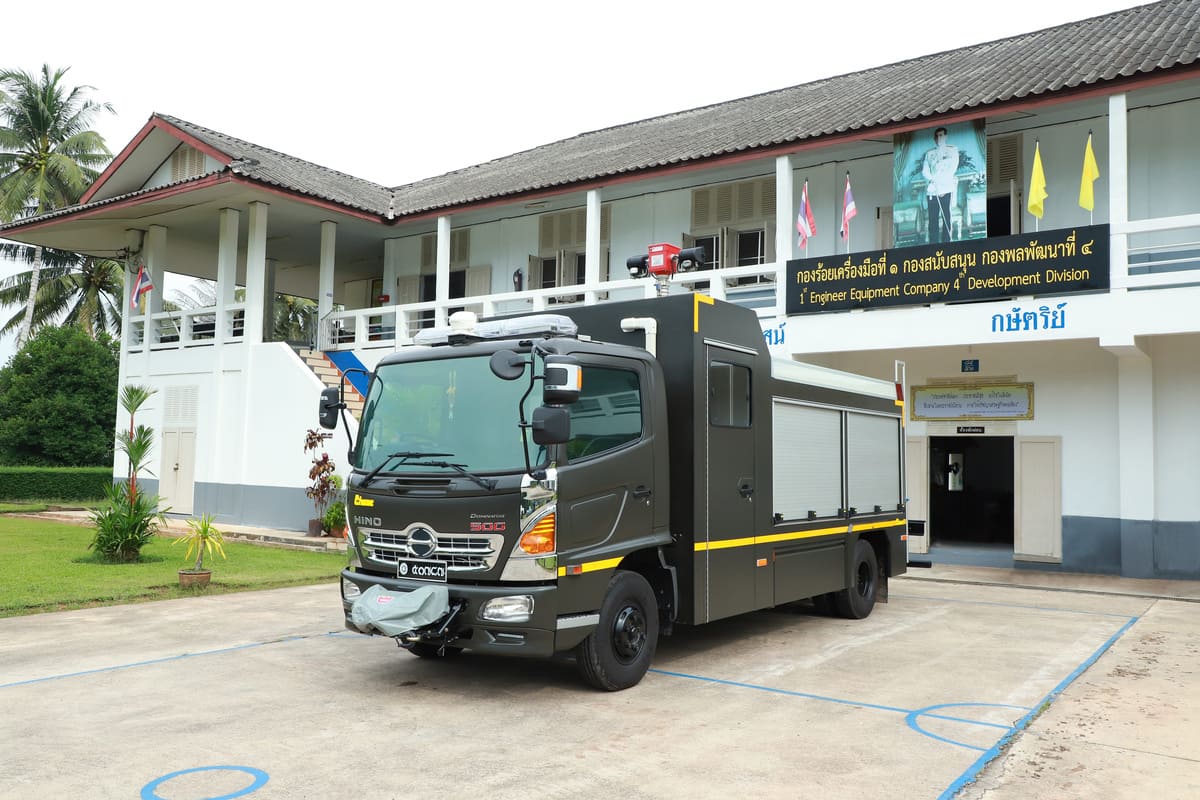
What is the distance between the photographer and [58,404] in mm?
29469

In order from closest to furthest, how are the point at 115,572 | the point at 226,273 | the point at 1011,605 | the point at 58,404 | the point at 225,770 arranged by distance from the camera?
the point at 225,770 → the point at 1011,605 → the point at 115,572 → the point at 226,273 → the point at 58,404

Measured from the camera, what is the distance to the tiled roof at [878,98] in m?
14.4

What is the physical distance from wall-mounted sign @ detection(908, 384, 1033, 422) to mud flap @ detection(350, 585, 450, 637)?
470 inches

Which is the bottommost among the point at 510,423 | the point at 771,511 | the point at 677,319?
the point at 771,511

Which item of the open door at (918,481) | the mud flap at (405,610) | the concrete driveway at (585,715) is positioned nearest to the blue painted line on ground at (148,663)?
the concrete driveway at (585,715)

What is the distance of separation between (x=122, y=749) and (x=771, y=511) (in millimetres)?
5457

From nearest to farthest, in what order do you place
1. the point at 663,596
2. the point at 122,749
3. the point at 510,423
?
the point at 122,749, the point at 510,423, the point at 663,596

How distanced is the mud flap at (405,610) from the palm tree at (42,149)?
35.4m

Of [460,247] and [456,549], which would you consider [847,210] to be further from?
[456,549]

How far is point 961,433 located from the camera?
16031mm

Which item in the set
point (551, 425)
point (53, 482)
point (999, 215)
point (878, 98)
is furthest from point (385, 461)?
point (53, 482)

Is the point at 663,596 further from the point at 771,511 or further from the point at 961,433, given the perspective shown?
the point at 961,433

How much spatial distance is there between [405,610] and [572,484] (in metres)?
1.41

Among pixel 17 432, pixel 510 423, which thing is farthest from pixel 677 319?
pixel 17 432
